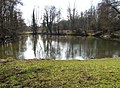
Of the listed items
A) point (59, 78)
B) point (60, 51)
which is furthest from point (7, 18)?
point (59, 78)

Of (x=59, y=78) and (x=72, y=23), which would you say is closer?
(x=59, y=78)

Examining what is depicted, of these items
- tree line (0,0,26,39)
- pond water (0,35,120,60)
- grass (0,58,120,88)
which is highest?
tree line (0,0,26,39)

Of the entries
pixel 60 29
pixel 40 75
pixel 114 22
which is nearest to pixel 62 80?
pixel 40 75

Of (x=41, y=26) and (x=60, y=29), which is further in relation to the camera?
(x=41, y=26)

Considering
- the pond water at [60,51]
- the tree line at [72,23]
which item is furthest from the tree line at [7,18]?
the tree line at [72,23]

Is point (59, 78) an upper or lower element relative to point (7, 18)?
lower

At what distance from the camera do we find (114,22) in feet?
131

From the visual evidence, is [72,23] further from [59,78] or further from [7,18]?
[59,78]

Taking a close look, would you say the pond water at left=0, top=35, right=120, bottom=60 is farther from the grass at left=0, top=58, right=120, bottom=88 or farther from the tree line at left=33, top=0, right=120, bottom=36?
the tree line at left=33, top=0, right=120, bottom=36

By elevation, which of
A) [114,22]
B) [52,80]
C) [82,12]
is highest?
[82,12]

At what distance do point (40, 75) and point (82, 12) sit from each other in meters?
69.4

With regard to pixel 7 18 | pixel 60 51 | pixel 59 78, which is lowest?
pixel 60 51

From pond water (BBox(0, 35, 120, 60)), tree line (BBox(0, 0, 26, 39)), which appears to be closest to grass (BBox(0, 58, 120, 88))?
tree line (BBox(0, 0, 26, 39))

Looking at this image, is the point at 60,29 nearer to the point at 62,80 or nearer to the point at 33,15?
the point at 33,15
